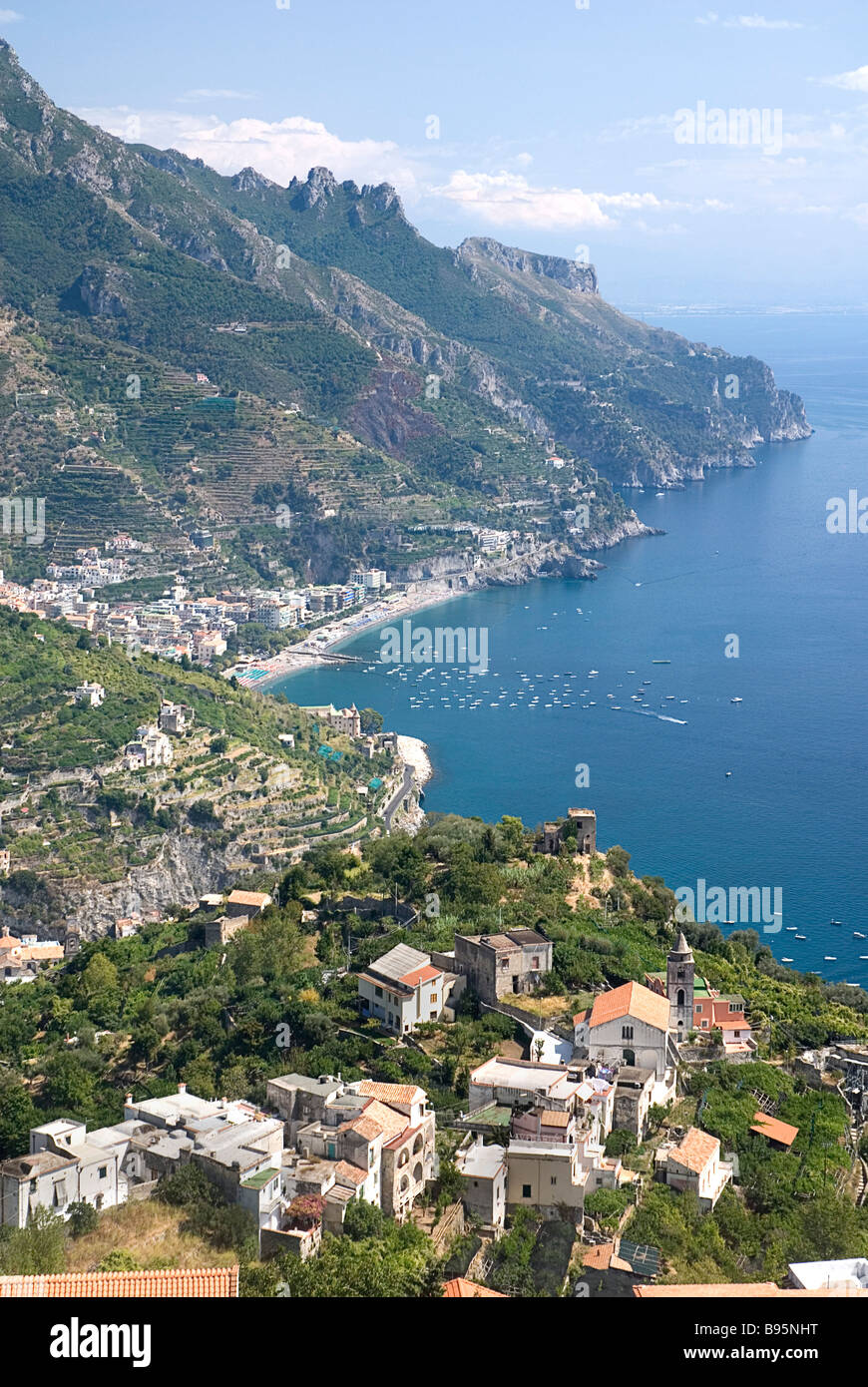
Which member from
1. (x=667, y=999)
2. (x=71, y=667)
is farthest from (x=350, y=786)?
(x=667, y=999)

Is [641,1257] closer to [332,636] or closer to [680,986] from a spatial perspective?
[680,986]

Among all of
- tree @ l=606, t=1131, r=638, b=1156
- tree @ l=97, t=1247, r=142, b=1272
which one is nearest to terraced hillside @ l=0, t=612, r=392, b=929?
tree @ l=606, t=1131, r=638, b=1156

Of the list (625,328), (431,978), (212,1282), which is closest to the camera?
(212,1282)

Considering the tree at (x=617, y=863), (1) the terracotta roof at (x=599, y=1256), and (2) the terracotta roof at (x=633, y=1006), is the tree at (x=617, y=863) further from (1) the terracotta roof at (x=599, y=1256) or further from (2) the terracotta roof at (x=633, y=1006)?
(1) the terracotta roof at (x=599, y=1256)

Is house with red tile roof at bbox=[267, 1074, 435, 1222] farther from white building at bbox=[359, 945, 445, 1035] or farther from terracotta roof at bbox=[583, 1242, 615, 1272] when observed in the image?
white building at bbox=[359, 945, 445, 1035]
